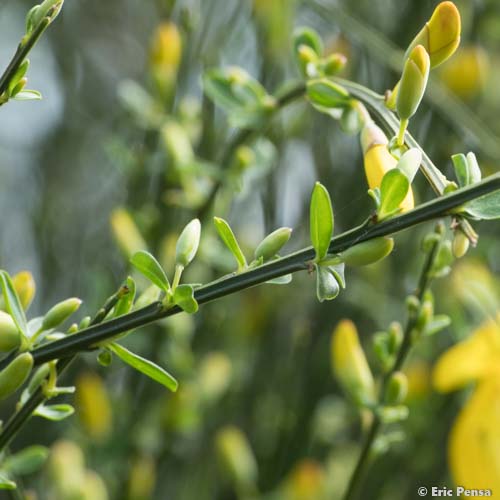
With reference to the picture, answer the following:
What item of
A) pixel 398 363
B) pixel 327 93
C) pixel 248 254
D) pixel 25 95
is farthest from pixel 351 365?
pixel 248 254

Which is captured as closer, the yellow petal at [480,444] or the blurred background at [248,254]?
the yellow petal at [480,444]

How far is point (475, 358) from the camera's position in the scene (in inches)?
27.2

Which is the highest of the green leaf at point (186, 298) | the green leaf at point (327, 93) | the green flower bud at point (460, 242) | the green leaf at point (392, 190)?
the green leaf at point (392, 190)

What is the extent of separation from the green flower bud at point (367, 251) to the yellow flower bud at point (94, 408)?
58cm

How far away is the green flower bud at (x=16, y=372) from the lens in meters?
0.39

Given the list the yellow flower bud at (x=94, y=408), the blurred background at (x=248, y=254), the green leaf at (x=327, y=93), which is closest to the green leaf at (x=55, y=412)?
the green leaf at (x=327, y=93)

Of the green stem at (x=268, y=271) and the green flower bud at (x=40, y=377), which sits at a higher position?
the green stem at (x=268, y=271)

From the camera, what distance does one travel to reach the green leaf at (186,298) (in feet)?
1.26

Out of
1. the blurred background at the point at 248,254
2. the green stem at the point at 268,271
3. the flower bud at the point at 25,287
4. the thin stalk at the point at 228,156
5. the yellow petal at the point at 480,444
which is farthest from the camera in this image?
the blurred background at the point at 248,254

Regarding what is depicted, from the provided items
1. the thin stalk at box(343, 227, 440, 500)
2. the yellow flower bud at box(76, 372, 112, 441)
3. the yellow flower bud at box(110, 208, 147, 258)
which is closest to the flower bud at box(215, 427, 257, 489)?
the yellow flower bud at box(76, 372, 112, 441)

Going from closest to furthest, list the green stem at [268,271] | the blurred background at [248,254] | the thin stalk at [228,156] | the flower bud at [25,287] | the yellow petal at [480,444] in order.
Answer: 1. the green stem at [268,271]
2. the flower bud at [25,287]
3. the yellow petal at [480,444]
4. the thin stalk at [228,156]
5. the blurred background at [248,254]

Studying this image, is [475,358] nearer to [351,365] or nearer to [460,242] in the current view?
[351,365]

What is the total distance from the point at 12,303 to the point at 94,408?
0.53 meters

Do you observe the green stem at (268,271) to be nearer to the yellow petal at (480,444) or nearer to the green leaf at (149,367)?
the green leaf at (149,367)
